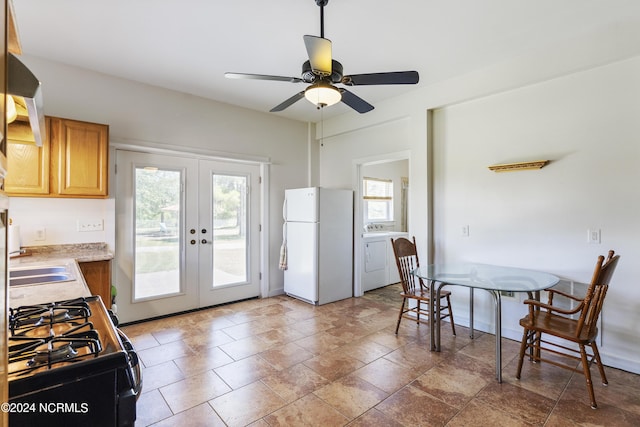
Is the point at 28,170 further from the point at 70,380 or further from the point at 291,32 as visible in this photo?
the point at 70,380

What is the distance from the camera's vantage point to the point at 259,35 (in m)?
2.66

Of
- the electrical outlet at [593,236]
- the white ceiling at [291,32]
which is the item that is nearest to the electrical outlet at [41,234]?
the white ceiling at [291,32]

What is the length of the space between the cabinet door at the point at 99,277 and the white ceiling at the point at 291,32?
77.8 inches

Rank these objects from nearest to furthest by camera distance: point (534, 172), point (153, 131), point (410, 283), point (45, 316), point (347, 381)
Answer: point (45, 316) < point (347, 381) < point (534, 172) < point (410, 283) < point (153, 131)

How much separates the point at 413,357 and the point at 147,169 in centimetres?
349

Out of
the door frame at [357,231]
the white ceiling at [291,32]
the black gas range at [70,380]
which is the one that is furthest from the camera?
the door frame at [357,231]

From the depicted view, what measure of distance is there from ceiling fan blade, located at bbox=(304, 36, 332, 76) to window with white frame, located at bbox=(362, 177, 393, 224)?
402cm

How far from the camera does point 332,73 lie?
2184 millimetres

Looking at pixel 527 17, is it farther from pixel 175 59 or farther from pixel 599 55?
pixel 175 59

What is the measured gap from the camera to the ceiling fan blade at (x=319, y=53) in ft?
5.96

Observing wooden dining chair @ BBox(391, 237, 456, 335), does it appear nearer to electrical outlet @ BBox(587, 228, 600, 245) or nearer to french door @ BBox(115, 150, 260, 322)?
electrical outlet @ BBox(587, 228, 600, 245)

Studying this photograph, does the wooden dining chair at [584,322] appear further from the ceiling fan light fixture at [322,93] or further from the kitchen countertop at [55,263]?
the kitchen countertop at [55,263]

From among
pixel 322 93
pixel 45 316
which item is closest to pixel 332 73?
pixel 322 93

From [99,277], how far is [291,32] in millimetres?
2772
